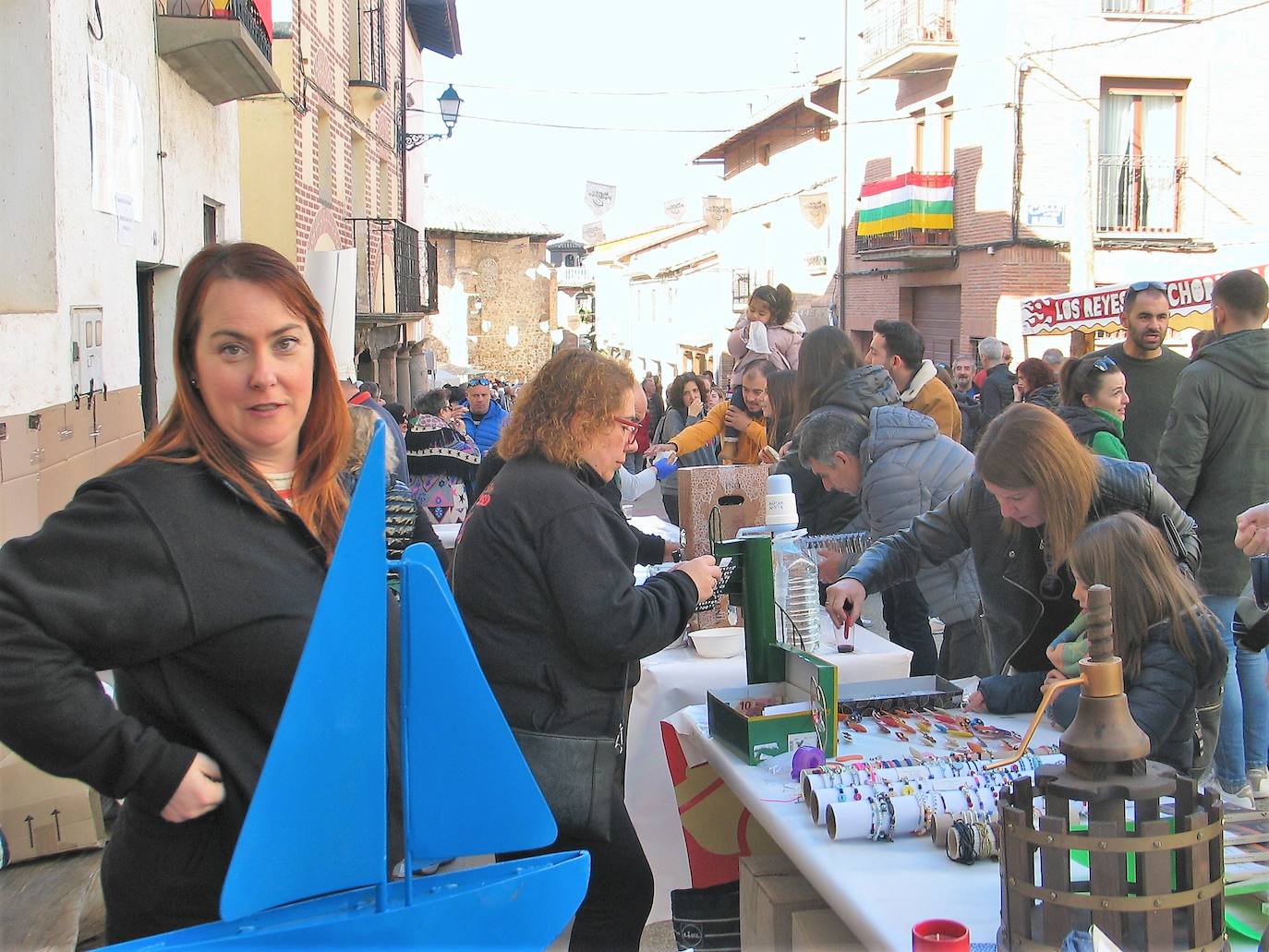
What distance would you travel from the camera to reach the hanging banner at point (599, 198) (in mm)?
25656

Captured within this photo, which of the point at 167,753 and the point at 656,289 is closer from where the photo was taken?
the point at 167,753

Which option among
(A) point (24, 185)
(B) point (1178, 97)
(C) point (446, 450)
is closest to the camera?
(A) point (24, 185)

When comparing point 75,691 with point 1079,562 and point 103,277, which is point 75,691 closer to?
point 1079,562

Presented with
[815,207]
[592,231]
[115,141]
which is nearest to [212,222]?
[115,141]

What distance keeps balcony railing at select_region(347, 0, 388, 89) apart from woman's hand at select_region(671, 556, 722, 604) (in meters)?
13.1

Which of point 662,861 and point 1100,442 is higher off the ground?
point 1100,442

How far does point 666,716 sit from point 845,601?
649mm

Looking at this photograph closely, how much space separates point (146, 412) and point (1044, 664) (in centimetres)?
461

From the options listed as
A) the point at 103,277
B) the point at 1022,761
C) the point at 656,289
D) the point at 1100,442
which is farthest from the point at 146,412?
the point at 656,289

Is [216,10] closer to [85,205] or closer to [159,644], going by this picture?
[85,205]

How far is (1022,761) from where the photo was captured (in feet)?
7.26

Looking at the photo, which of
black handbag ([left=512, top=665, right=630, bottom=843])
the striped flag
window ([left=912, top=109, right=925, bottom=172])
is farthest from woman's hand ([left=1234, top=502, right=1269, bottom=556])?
window ([left=912, top=109, right=925, bottom=172])

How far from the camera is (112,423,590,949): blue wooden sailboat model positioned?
1.22 meters

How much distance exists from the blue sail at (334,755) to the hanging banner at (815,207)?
2298cm
